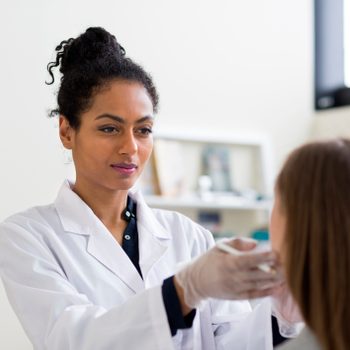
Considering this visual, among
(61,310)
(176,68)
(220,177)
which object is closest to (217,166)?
(220,177)

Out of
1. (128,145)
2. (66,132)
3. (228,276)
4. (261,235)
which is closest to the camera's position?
(228,276)

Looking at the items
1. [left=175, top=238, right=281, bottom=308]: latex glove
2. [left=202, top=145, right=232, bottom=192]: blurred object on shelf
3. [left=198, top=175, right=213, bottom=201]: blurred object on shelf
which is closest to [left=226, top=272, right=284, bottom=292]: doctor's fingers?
[left=175, top=238, right=281, bottom=308]: latex glove

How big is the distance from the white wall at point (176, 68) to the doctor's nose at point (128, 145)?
78 cm

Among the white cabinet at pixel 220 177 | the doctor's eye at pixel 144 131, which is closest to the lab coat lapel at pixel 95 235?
the doctor's eye at pixel 144 131

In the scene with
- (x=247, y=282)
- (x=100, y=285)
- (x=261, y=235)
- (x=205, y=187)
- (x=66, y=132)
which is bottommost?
(x=261, y=235)

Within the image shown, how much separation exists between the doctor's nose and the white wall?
0.78 meters

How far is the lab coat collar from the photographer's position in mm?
1479

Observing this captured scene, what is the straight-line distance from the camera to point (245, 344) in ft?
4.87

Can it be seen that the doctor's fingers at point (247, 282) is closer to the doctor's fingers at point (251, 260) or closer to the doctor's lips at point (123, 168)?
the doctor's fingers at point (251, 260)

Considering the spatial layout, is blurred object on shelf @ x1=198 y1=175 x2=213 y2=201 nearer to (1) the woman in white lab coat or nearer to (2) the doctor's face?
(1) the woman in white lab coat

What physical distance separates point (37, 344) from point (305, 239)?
0.67 m

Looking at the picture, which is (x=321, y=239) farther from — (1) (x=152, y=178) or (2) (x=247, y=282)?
(1) (x=152, y=178)

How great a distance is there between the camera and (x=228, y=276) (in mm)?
1054

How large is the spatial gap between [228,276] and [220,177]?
6.23 feet
